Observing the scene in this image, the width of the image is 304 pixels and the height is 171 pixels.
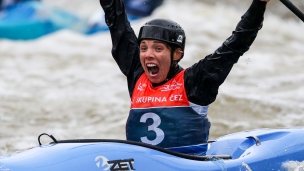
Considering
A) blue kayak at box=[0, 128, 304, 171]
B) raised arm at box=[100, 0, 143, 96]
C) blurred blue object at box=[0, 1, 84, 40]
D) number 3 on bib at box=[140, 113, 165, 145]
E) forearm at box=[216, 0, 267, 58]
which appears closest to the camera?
blue kayak at box=[0, 128, 304, 171]

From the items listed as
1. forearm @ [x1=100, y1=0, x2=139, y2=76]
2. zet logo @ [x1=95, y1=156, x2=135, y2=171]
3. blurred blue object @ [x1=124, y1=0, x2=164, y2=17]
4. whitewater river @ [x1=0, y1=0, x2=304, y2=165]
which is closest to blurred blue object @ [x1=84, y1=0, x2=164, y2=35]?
blurred blue object @ [x1=124, y1=0, x2=164, y2=17]

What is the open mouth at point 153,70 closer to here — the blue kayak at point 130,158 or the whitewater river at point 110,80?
the blue kayak at point 130,158

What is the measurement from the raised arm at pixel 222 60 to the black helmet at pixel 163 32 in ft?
0.74

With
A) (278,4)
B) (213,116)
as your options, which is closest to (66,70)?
(213,116)

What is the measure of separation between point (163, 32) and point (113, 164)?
1.05 meters

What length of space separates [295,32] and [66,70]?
17.0 ft

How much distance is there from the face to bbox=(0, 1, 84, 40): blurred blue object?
974 cm

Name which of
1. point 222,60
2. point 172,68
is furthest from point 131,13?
point 222,60

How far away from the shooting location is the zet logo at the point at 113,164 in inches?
155

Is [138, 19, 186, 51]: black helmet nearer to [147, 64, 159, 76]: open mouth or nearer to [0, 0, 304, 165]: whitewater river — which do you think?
[147, 64, 159, 76]: open mouth

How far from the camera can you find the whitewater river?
350 inches

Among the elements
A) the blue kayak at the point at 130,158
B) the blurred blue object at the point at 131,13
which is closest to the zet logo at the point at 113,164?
the blue kayak at the point at 130,158

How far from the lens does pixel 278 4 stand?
1573 cm

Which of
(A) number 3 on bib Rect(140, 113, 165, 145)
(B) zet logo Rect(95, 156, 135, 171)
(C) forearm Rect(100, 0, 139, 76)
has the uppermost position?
(C) forearm Rect(100, 0, 139, 76)
